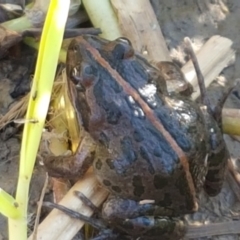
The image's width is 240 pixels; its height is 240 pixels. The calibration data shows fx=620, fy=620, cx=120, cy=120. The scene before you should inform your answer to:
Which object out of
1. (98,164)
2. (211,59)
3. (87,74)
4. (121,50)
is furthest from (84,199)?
(211,59)

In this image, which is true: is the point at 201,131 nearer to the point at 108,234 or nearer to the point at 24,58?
the point at 108,234

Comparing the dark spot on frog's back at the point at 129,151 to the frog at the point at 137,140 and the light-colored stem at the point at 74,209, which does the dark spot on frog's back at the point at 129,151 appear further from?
the light-colored stem at the point at 74,209

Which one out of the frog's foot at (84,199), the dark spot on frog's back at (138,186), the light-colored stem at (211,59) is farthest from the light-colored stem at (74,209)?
the light-colored stem at (211,59)

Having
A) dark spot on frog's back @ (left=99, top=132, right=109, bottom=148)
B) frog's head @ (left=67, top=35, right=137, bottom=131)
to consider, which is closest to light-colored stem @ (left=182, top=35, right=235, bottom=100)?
frog's head @ (left=67, top=35, right=137, bottom=131)

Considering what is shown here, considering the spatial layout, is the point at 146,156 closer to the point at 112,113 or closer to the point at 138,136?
the point at 138,136

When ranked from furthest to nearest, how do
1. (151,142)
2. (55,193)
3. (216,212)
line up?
1. (216,212)
2. (55,193)
3. (151,142)

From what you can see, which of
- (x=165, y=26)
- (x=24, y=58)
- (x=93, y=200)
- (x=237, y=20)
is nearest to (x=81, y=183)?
(x=93, y=200)

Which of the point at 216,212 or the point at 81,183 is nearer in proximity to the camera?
the point at 81,183
